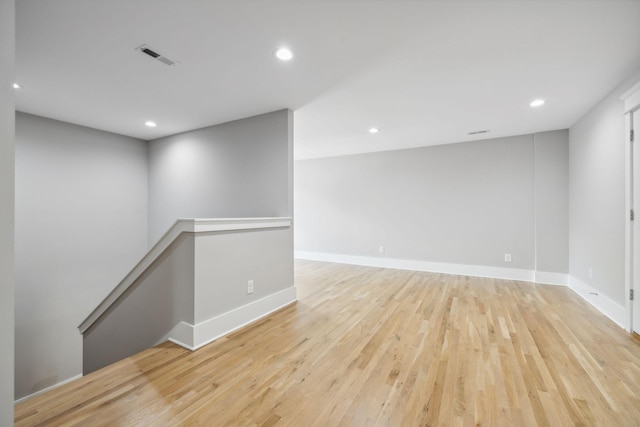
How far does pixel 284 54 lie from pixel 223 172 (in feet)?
7.37

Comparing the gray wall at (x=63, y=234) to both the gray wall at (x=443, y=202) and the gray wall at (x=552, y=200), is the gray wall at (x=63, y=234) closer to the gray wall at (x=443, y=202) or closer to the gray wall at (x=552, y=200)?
the gray wall at (x=443, y=202)

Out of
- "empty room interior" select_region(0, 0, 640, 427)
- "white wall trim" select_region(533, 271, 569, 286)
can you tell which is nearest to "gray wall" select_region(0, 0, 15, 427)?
"empty room interior" select_region(0, 0, 640, 427)

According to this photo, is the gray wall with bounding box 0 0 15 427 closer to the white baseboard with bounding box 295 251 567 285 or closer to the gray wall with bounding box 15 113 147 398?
the gray wall with bounding box 15 113 147 398

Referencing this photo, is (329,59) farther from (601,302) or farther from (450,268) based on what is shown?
(450,268)

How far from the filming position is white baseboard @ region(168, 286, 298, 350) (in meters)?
2.21

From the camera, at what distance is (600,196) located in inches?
119

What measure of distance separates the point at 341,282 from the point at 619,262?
3.20 m

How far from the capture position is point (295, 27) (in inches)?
71.6

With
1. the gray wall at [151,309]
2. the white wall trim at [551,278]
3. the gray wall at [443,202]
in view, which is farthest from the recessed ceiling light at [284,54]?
the white wall trim at [551,278]

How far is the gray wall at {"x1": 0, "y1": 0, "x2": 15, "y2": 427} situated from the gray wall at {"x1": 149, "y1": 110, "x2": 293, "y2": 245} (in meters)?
2.36

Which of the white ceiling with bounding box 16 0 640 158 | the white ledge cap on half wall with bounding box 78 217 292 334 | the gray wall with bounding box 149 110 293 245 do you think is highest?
the white ceiling with bounding box 16 0 640 158

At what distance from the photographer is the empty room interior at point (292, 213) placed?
1.60m

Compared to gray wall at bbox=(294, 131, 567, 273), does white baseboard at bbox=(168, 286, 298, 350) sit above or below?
below

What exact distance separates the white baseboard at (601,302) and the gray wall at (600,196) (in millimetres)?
60
